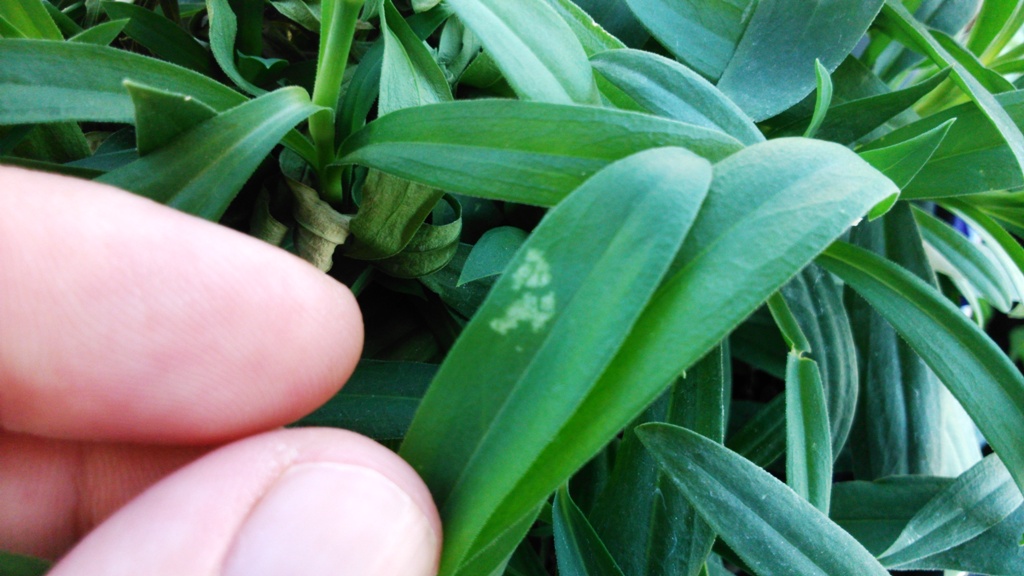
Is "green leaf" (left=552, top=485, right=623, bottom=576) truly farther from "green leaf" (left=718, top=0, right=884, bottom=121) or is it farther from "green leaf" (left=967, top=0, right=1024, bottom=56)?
"green leaf" (left=967, top=0, right=1024, bottom=56)

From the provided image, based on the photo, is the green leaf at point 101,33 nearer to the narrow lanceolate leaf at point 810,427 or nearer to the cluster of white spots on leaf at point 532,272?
the cluster of white spots on leaf at point 532,272

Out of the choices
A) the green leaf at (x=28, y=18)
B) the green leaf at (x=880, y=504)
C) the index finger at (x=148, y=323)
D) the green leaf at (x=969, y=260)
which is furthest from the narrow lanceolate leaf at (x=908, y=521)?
the green leaf at (x=28, y=18)

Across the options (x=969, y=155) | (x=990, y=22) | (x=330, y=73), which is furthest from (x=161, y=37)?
(x=990, y=22)

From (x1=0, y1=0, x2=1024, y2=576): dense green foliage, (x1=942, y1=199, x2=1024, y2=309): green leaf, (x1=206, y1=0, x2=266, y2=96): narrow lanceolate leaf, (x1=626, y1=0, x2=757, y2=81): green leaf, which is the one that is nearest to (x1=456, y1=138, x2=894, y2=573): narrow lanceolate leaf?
(x1=0, y1=0, x2=1024, y2=576): dense green foliage

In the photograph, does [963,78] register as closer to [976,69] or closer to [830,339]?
[976,69]

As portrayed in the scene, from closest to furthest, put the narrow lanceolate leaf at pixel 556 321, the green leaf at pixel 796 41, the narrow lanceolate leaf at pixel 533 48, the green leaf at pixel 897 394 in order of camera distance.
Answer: the narrow lanceolate leaf at pixel 556 321 < the narrow lanceolate leaf at pixel 533 48 < the green leaf at pixel 796 41 < the green leaf at pixel 897 394

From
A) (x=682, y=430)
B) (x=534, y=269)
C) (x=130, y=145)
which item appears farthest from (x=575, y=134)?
(x=130, y=145)

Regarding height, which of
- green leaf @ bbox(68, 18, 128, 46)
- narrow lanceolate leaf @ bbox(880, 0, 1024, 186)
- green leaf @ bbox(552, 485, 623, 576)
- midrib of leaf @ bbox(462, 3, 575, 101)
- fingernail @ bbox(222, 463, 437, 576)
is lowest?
green leaf @ bbox(552, 485, 623, 576)
